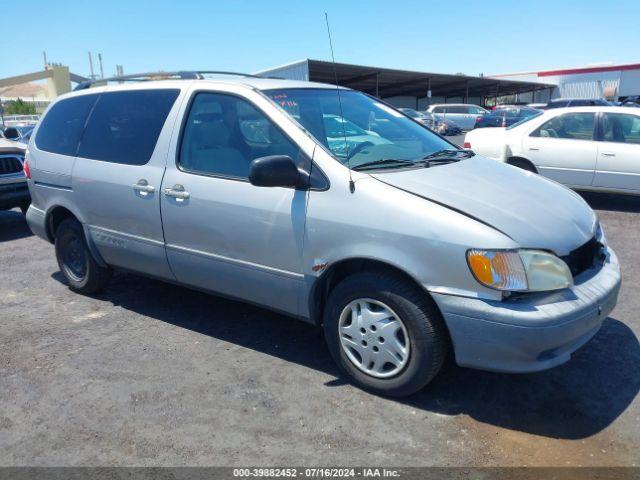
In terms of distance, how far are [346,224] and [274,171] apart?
0.51m

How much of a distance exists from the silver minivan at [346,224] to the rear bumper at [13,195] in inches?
139

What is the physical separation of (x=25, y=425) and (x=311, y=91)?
2815mm

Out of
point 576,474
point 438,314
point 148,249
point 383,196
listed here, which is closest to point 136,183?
point 148,249

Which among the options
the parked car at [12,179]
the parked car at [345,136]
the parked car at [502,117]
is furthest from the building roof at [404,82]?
the parked car at [345,136]

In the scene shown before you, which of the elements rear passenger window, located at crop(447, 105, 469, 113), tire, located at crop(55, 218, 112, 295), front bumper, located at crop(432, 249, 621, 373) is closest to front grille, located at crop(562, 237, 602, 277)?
front bumper, located at crop(432, 249, 621, 373)

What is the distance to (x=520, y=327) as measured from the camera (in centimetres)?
269

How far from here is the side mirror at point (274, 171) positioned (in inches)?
124

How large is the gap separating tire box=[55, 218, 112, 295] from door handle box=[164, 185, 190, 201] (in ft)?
4.41

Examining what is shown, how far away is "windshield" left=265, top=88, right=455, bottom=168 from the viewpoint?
11.5ft

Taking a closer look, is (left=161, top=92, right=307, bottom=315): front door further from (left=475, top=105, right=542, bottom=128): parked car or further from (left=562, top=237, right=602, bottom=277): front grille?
(left=475, top=105, right=542, bottom=128): parked car

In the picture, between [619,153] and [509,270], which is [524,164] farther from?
[509,270]

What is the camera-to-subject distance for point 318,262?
325 centimetres

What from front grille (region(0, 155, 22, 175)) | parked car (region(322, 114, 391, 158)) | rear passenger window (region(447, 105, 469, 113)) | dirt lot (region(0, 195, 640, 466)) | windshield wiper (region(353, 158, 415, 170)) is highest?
parked car (region(322, 114, 391, 158))

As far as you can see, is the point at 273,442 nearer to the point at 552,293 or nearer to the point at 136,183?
the point at 552,293
